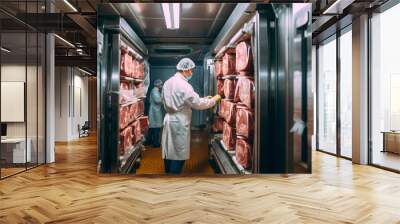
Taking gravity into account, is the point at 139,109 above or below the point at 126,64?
below

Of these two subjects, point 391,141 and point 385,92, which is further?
point 391,141

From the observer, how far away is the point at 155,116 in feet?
16.3

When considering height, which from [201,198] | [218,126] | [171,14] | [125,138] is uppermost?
→ [171,14]

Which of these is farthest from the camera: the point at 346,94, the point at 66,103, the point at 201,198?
the point at 66,103

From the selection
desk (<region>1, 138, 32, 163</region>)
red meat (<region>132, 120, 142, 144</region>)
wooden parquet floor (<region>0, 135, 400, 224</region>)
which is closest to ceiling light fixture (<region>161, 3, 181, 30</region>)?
red meat (<region>132, 120, 142, 144</region>)

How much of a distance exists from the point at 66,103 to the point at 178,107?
8.89 m

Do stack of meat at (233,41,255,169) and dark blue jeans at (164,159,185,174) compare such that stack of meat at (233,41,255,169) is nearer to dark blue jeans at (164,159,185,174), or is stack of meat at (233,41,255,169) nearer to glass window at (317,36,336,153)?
dark blue jeans at (164,159,185,174)

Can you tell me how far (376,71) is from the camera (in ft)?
22.0

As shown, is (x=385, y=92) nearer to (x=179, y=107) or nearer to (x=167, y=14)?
(x=179, y=107)

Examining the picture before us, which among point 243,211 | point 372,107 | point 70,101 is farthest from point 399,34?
point 70,101

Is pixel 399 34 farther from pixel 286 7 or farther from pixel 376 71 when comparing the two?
pixel 286 7

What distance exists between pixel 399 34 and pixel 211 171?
4056mm

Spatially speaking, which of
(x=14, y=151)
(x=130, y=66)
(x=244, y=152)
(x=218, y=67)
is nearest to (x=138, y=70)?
(x=130, y=66)

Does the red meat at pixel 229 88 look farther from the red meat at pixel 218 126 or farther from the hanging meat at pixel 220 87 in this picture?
the red meat at pixel 218 126
